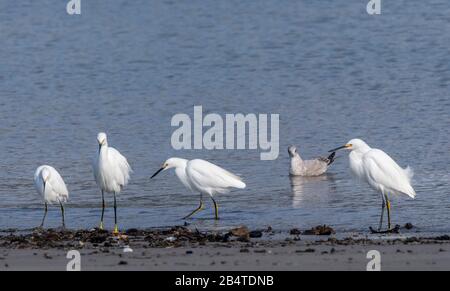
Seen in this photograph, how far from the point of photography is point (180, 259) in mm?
10281

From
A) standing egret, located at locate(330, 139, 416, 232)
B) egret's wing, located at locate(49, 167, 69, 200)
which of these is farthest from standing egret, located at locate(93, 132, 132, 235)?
standing egret, located at locate(330, 139, 416, 232)

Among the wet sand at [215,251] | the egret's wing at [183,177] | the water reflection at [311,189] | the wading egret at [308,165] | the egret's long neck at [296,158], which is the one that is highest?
the egret's long neck at [296,158]

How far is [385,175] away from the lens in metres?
13.1

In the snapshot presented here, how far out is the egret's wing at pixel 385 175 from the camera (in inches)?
516

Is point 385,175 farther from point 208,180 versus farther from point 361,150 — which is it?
point 208,180

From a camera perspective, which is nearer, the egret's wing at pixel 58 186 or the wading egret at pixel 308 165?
the egret's wing at pixel 58 186

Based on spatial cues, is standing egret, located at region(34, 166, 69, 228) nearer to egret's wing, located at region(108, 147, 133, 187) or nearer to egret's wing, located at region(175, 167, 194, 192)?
egret's wing, located at region(108, 147, 133, 187)

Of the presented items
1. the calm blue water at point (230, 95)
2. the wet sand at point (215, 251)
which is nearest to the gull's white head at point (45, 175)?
the calm blue water at point (230, 95)

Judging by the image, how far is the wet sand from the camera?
32.4ft

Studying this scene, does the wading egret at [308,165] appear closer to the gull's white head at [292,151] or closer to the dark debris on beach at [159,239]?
the gull's white head at [292,151]

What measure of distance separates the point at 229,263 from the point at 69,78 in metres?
15.3

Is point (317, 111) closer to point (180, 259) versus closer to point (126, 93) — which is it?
point (126, 93)

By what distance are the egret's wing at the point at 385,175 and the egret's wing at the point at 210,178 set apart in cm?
175

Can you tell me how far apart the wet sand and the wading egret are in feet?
14.7
